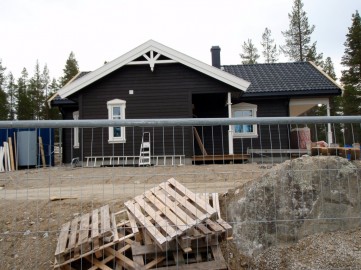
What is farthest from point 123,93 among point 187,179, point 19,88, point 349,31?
point 19,88

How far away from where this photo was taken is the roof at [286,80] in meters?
16.6

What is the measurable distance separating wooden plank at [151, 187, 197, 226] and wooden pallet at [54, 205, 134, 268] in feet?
2.13

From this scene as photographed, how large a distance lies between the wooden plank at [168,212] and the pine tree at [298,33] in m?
42.0

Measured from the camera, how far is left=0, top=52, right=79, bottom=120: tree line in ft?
162

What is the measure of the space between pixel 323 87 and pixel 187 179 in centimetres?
1213

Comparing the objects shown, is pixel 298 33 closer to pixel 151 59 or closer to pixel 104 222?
pixel 151 59

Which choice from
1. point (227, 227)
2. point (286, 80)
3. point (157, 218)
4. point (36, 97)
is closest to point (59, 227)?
point (157, 218)

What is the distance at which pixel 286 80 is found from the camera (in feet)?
59.2

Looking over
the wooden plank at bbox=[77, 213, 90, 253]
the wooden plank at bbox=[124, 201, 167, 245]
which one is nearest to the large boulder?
the wooden plank at bbox=[124, 201, 167, 245]

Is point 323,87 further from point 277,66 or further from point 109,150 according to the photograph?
point 109,150

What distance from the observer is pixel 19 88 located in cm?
5422

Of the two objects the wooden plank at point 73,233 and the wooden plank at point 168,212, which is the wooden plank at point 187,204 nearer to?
the wooden plank at point 168,212

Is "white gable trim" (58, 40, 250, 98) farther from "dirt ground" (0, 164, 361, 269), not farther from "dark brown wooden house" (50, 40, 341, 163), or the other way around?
"dirt ground" (0, 164, 361, 269)

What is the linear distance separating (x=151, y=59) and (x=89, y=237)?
1157 centimetres
